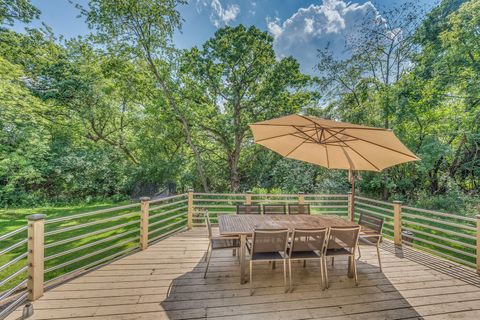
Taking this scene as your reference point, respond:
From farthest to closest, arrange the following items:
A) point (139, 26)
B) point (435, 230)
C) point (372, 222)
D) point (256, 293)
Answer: point (139, 26), point (435, 230), point (372, 222), point (256, 293)

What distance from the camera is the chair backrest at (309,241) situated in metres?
2.76

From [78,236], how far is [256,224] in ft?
8.19

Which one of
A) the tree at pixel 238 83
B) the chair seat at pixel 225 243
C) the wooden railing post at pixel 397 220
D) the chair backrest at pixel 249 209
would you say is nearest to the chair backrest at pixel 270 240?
the chair seat at pixel 225 243

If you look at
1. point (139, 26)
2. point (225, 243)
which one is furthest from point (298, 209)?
point (139, 26)

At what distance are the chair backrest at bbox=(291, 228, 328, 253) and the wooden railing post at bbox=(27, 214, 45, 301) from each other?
2995mm

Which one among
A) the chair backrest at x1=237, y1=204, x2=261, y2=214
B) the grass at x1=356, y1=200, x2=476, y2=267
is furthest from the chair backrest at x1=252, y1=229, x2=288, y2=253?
the grass at x1=356, y1=200, x2=476, y2=267

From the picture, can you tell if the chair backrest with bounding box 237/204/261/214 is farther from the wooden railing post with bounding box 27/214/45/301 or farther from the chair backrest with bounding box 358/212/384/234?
the wooden railing post with bounding box 27/214/45/301

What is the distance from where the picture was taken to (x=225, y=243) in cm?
341

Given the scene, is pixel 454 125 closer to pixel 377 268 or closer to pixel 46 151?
pixel 377 268

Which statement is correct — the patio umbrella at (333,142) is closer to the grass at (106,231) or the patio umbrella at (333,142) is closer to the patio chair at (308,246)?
the grass at (106,231)

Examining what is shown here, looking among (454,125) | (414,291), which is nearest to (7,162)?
(414,291)

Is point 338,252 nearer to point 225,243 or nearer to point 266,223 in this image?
point 266,223

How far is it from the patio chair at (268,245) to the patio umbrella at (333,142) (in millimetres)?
1421

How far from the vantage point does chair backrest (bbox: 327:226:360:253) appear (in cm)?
287
